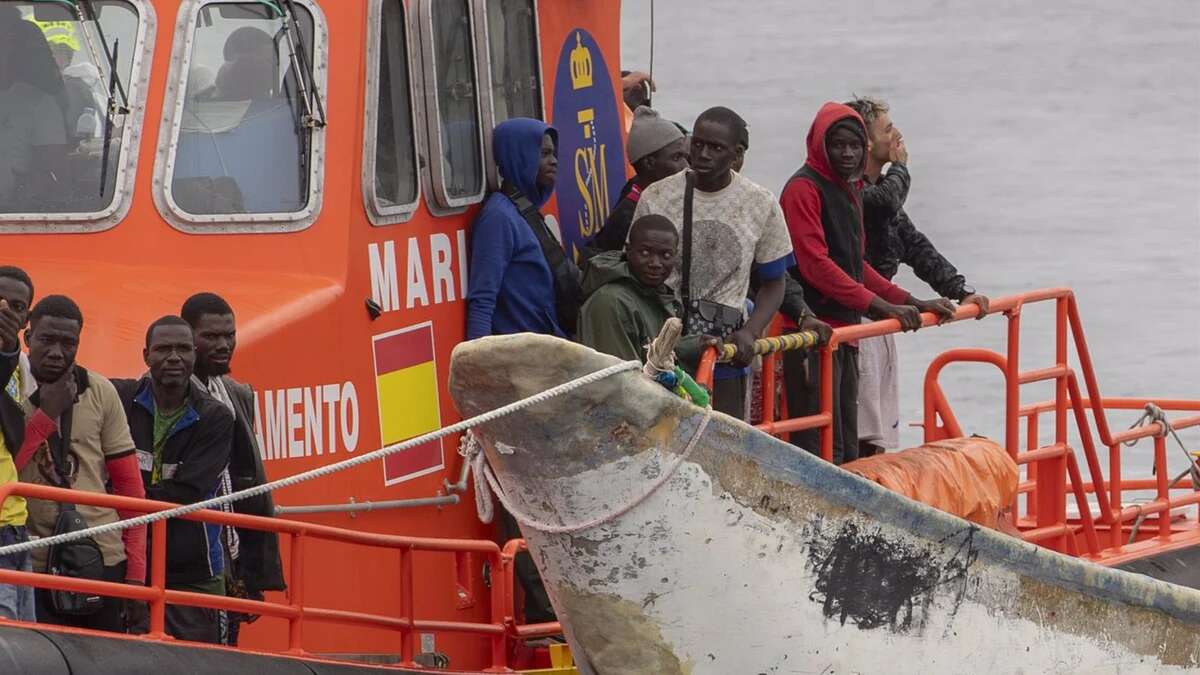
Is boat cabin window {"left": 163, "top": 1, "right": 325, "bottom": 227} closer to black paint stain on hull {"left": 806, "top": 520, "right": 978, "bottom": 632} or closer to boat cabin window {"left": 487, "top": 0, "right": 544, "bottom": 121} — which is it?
boat cabin window {"left": 487, "top": 0, "right": 544, "bottom": 121}

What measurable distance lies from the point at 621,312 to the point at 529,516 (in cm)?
134

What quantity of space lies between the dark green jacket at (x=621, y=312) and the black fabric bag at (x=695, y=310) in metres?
0.18

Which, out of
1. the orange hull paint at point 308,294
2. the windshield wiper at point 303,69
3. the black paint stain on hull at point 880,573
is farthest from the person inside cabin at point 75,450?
the black paint stain on hull at point 880,573

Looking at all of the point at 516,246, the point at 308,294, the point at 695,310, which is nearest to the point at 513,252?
the point at 516,246

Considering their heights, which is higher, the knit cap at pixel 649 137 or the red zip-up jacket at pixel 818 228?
the knit cap at pixel 649 137

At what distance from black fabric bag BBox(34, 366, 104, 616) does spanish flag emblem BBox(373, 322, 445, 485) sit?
1397 mm

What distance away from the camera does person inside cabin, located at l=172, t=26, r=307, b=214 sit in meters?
6.96

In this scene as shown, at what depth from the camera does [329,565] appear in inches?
271

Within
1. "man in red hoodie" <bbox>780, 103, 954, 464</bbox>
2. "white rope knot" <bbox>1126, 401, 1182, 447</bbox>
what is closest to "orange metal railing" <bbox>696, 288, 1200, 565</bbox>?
"white rope knot" <bbox>1126, 401, 1182, 447</bbox>

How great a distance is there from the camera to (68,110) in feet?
23.2

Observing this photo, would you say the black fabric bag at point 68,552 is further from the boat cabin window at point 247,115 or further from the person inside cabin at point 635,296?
the person inside cabin at point 635,296

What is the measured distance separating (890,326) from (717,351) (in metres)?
1.05

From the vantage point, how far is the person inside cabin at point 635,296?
7.18 metres

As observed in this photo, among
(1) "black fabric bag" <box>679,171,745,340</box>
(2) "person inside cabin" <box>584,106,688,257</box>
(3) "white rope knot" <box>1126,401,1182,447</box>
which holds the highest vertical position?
(2) "person inside cabin" <box>584,106,688,257</box>
